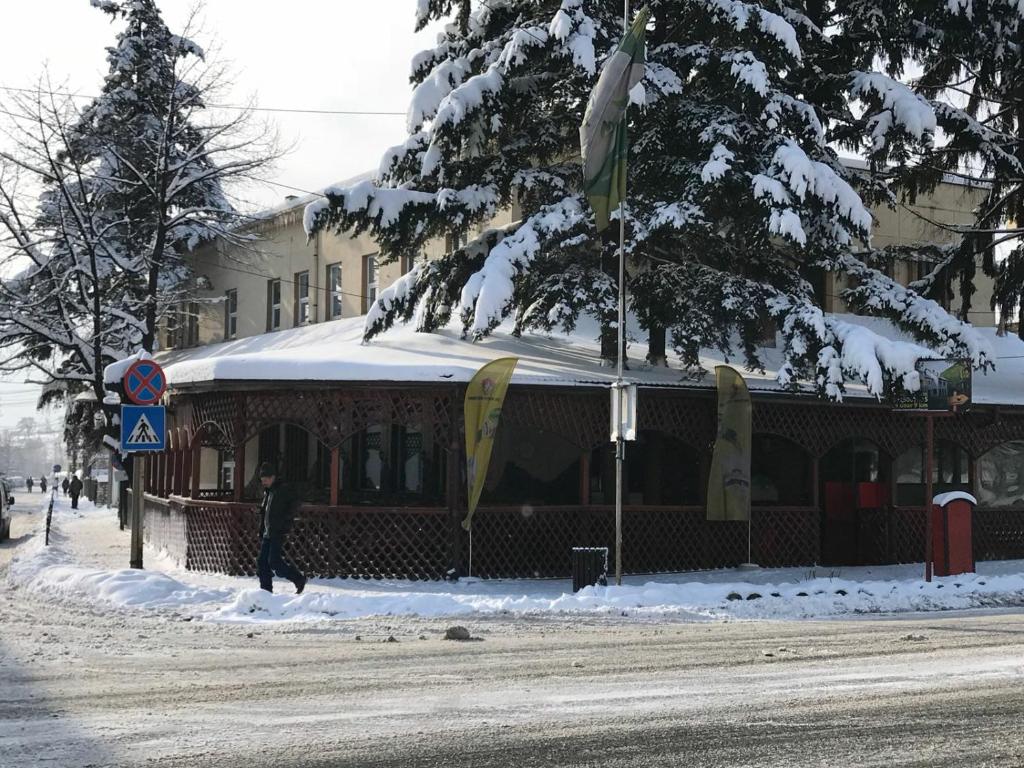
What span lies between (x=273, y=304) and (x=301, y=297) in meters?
1.57

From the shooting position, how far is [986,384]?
23.1 m

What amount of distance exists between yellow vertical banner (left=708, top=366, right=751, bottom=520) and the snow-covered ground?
3.72ft

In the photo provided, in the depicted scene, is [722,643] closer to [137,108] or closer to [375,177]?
[375,177]

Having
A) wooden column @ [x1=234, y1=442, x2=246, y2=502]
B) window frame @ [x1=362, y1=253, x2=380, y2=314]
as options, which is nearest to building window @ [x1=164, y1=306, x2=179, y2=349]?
window frame @ [x1=362, y1=253, x2=380, y2=314]

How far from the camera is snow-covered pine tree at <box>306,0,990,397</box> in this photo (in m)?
17.8

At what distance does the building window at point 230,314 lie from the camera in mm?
34625

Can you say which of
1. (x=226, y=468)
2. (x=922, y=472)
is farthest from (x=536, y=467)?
(x=226, y=468)

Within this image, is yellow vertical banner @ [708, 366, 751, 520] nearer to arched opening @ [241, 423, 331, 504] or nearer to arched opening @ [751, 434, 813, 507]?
arched opening @ [751, 434, 813, 507]

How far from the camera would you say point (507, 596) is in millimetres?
15047

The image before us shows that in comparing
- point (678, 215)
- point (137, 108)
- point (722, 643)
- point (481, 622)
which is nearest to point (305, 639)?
point (481, 622)

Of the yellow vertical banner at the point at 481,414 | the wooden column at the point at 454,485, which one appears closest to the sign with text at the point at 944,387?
the yellow vertical banner at the point at 481,414

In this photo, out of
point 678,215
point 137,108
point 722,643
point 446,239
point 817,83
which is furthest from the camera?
point 137,108

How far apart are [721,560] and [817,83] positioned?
29.6 ft

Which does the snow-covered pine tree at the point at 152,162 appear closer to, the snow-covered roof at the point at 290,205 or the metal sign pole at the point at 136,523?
the snow-covered roof at the point at 290,205
